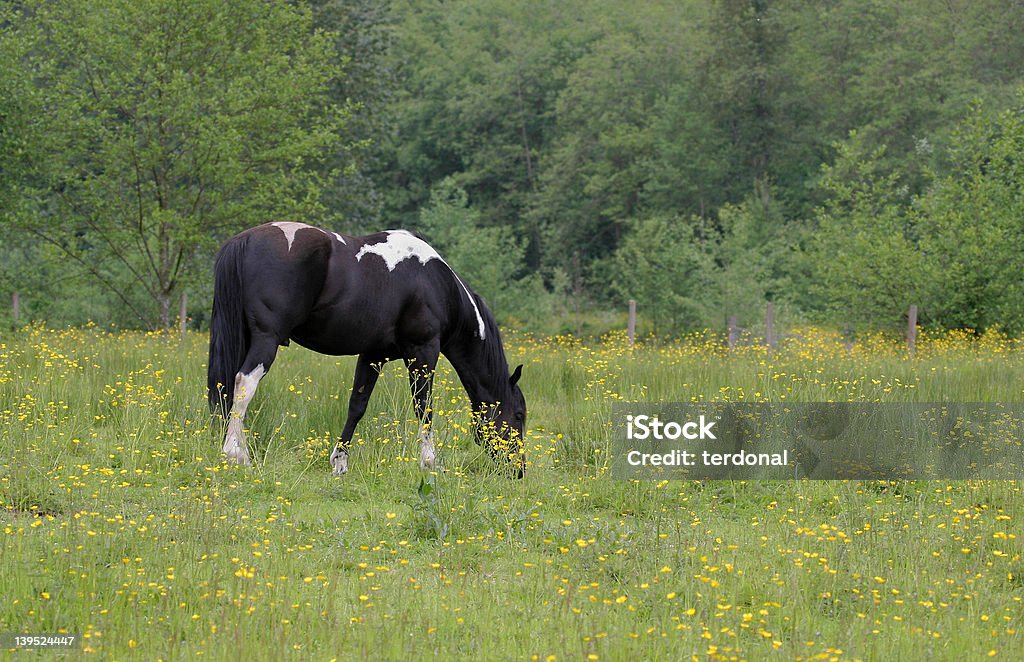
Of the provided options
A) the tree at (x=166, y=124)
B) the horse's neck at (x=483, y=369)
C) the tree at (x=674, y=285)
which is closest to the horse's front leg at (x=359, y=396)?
the horse's neck at (x=483, y=369)

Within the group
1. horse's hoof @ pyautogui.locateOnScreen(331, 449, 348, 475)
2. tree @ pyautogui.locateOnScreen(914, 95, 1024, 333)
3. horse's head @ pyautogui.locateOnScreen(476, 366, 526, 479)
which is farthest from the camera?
tree @ pyautogui.locateOnScreen(914, 95, 1024, 333)

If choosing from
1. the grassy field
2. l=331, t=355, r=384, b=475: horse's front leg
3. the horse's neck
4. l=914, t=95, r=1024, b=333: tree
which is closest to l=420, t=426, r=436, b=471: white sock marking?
the grassy field

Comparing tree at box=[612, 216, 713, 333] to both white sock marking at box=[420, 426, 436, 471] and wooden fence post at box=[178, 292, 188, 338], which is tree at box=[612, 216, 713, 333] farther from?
white sock marking at box=[420, 426, 436, 471]

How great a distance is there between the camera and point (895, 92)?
43.6 meters

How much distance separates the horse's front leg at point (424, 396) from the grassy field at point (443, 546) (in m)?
0.17

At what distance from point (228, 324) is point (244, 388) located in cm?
52

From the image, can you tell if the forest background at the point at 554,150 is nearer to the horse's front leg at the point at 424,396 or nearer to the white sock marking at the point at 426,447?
the horse's front leg at the point at 424,396

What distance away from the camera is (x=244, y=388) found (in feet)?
25.7

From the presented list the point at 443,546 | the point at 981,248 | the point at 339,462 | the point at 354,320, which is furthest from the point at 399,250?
the point at 981,248

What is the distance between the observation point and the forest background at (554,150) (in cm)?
2025

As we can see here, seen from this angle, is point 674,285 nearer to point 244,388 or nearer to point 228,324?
point 228,324

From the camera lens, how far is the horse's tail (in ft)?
26.1

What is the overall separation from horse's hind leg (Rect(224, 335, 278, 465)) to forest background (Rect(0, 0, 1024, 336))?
40.9 feet

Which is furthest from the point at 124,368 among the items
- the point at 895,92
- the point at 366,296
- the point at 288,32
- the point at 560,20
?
the point at 560,20
